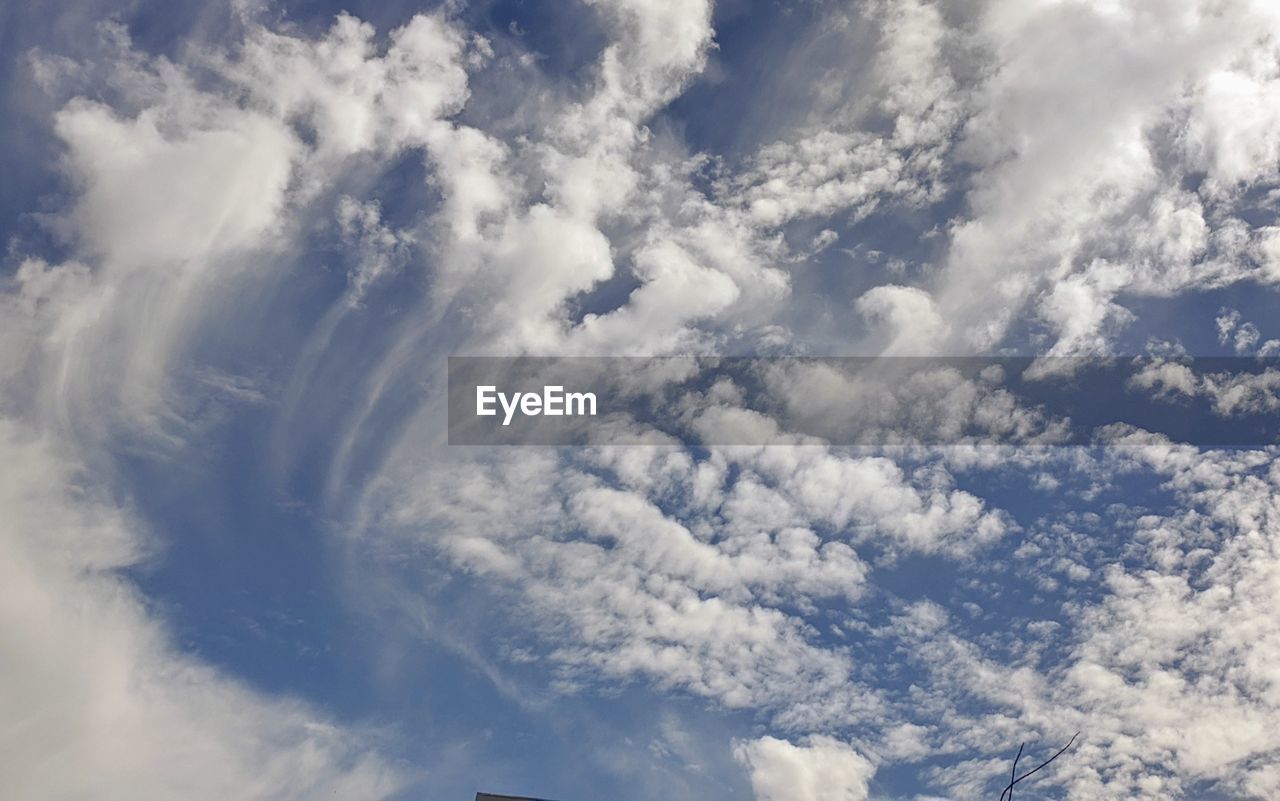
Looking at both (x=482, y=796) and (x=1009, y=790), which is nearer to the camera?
(x=1009, y=790)

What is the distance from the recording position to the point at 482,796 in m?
72.4

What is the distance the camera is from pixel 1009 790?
32.9 metres

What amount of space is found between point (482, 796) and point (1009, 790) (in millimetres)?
54551
